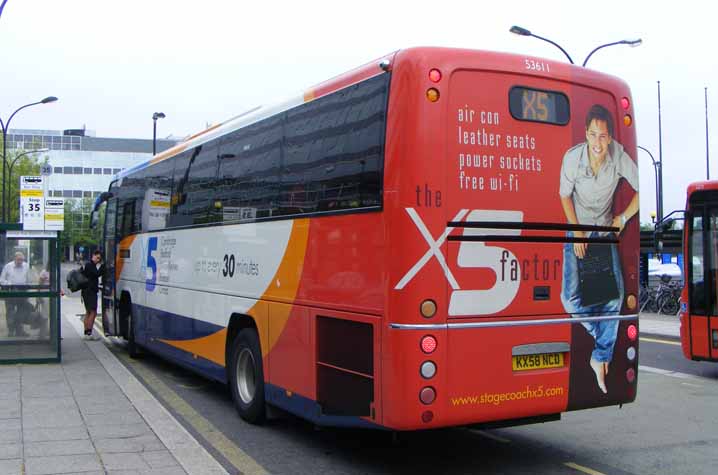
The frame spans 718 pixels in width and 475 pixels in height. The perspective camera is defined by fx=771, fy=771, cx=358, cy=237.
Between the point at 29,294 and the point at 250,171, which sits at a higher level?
the point at 250,171

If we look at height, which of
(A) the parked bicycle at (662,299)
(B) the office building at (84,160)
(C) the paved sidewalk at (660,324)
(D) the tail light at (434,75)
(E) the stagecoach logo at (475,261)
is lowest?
(C) the paved sidewalk at (660,324)

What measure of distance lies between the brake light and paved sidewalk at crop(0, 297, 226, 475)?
1954mm

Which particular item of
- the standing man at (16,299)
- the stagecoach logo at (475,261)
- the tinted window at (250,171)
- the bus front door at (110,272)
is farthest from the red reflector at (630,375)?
the bus front door at (110,272)

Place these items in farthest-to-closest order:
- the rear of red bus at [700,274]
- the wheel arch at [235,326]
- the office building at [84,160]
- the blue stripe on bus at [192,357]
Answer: the office building at [84,160] < the rear of red bus at [700,274] < the wheel arch at [235,326] < the blue stripe on bus at [192,357]

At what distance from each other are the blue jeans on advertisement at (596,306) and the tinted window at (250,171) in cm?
298

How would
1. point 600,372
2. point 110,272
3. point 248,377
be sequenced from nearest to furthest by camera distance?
point 600,372 < point 248,377 < point 110,272

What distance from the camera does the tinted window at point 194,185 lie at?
9.96m

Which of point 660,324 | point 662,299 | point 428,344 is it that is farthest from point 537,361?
point 662,299

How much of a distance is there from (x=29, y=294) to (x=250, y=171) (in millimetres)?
6011

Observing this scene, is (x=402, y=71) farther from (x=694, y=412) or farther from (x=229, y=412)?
(x=694, y=412)

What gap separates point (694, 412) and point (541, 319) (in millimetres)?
4329

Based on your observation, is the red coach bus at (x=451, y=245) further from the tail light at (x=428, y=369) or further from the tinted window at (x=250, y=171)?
the tinted window at (x=250, y=171)

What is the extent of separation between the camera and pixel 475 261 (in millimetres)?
5930

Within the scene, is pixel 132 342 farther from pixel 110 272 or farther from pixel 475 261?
pixel 475 261
